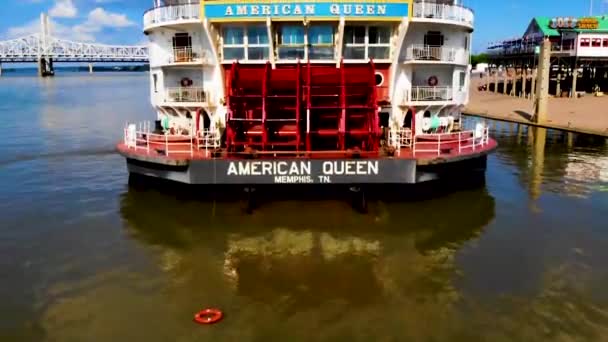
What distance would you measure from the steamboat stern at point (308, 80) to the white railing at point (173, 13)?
0.03 metres

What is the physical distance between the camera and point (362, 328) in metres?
8.82

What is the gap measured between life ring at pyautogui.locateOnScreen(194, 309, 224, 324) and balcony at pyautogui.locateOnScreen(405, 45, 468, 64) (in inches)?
450

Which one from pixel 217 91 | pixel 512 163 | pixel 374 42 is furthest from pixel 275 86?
pixel 512 163

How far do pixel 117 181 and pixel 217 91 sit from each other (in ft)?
17.5

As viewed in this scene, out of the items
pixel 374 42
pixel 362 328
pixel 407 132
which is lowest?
pixel 362 328

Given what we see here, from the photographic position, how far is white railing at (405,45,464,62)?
1747 cm

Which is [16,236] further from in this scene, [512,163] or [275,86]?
[512,163]

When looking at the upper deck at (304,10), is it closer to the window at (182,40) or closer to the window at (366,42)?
the window at (366,42)

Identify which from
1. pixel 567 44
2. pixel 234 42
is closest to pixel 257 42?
pixel 234 42

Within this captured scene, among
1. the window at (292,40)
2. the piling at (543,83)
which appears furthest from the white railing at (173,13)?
the piling at (543,83)

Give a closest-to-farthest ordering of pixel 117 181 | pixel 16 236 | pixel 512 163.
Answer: pixel 16 236 → pixel 117 181 → pixel 512 163

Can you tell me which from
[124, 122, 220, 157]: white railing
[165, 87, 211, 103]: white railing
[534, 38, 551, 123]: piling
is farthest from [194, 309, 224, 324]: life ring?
[534, 38, 551, 123]: piling

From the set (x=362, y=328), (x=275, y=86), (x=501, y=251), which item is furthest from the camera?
(x=275, y=86)

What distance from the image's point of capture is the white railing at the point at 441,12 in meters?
16.8
